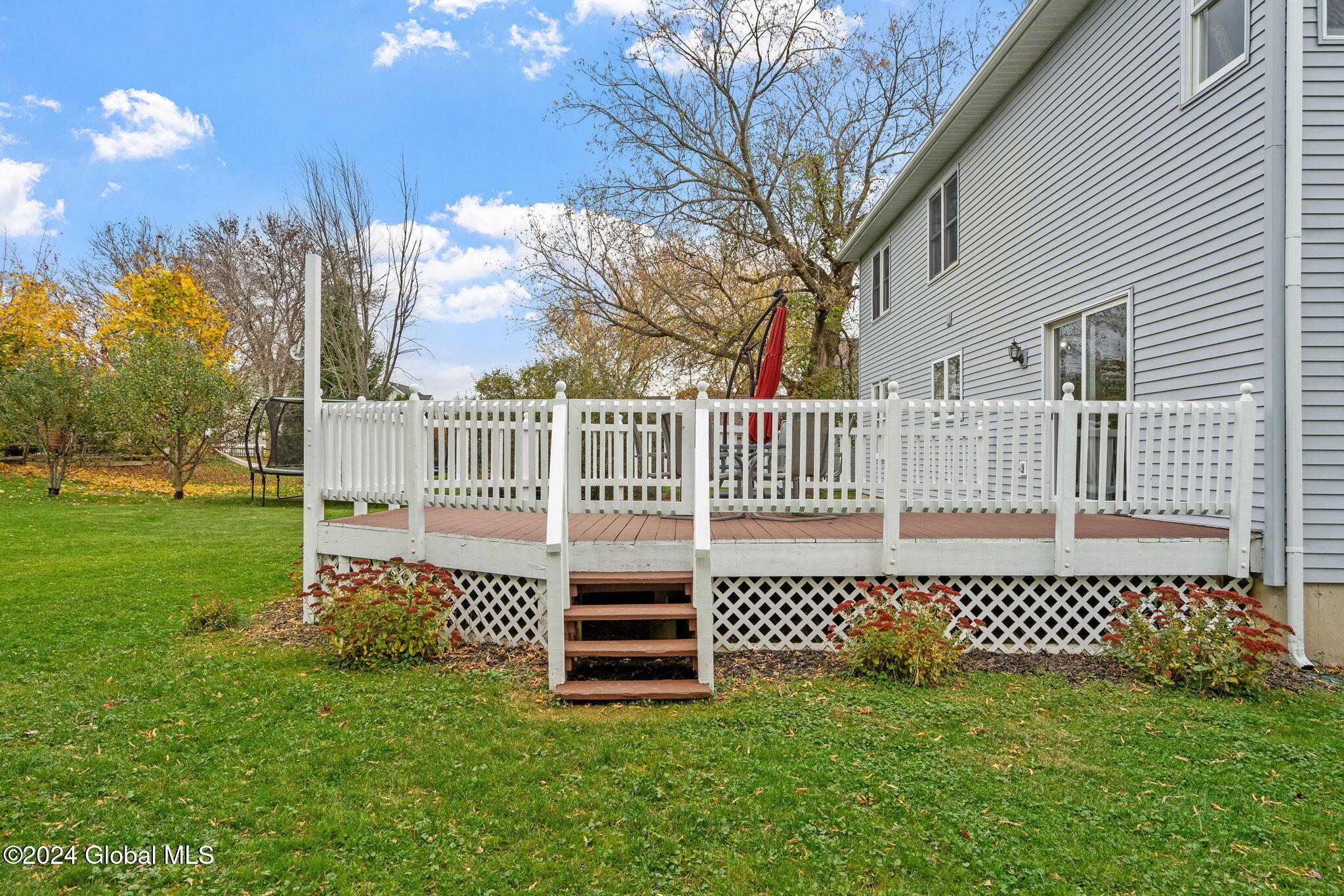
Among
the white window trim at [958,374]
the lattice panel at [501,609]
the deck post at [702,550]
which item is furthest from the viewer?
the white window trim at [958,374]

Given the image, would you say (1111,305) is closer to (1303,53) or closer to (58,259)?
(1303,53)

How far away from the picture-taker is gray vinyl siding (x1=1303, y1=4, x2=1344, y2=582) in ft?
15.3

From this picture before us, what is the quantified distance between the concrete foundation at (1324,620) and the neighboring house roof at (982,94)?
5.54 meters

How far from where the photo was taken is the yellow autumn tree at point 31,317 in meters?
17.6

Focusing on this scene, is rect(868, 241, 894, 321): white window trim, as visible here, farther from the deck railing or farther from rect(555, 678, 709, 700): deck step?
rect(555, 678, 709, 700): deck step

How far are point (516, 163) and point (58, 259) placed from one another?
14.4m

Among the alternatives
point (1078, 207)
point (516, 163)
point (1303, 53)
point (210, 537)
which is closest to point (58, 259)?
point (516, 163)

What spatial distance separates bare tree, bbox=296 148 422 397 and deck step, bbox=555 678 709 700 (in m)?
13.3

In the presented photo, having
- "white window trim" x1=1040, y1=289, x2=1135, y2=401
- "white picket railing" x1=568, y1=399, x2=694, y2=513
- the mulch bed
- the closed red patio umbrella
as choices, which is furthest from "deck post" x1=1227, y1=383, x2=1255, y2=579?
"white picket railing" x1=568, y1=399, x2=694, y2=513

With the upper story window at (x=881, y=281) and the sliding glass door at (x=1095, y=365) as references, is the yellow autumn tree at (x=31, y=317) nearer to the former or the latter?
the upper story window at (x=881, y=281)

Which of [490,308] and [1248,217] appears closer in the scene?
[1248,217]

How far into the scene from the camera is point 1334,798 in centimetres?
294

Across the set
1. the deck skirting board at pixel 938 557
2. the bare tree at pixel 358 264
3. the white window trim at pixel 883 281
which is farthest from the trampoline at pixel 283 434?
the white window trim at pixel 883 281

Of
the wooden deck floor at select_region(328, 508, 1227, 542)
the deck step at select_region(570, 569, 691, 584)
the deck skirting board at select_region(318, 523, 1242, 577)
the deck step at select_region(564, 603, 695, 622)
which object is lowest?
the deck step at select_region(564, 603, 695, 622)
